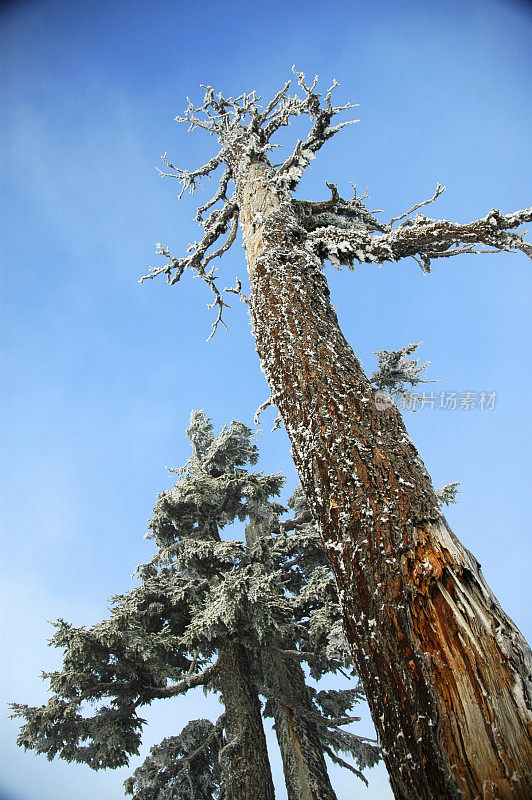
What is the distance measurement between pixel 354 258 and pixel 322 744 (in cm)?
1064

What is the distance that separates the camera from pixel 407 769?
213cm

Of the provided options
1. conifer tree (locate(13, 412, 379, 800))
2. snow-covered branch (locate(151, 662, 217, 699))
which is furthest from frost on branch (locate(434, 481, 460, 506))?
snow-covered branch (locate(151, 662, 217, 699))

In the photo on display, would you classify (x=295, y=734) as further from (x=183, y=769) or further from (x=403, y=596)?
(x=403, y=596)

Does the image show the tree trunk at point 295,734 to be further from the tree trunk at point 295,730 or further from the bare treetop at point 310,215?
the bare treetop at point 310,215

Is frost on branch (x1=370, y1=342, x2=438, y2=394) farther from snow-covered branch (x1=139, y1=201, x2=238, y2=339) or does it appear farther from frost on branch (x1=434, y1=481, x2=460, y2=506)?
frost on branch (x1=434, y1=481, x2=460, y2=506)

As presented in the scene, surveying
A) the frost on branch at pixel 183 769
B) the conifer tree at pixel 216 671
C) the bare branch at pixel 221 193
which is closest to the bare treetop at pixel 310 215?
the bare branch at pixel 221 193

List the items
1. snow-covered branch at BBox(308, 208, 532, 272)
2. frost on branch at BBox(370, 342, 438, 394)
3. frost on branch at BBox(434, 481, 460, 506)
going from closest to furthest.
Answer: snow-covered branch at BBox(308, 208, 532, 272), frost on branch at BBox(370, 342, 438, 394), frost on branch at BBox(434, 481, 460, 506)

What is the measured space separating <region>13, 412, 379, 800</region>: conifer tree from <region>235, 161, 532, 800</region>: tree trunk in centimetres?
561

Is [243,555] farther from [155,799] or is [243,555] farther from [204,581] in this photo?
[155,799]

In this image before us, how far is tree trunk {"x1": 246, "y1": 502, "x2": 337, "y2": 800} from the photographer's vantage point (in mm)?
8039

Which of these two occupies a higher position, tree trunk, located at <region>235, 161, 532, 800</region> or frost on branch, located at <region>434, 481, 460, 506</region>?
frost on branch, located at <region>434, 481, 460, 506</region>

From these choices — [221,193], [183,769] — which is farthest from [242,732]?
[221,193]

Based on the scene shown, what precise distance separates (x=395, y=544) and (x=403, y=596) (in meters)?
0.29

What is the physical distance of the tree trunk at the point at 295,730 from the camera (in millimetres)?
8039
